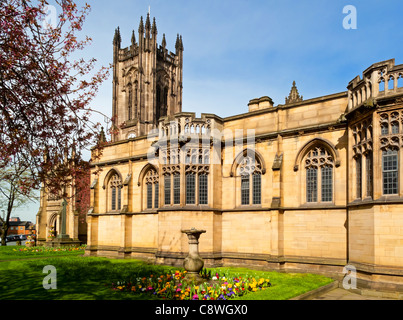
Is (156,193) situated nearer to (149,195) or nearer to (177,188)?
(149,195)

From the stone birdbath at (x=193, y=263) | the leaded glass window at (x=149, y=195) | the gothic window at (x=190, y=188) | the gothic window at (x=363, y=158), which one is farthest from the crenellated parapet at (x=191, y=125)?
the gothic window at (x=363, y=158)

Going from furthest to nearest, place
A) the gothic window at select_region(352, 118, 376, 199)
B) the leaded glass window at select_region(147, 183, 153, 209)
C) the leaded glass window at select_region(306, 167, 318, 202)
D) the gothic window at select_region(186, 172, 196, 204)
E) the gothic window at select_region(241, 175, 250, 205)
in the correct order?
the leaded glass window at select_region(147, 183, 153, 209) → the gothic window at select_region(186, 172, 196, 204) → the gothic window at select_region(241, 175, 250, 205) → the leaded glass window at select_region(306, 167, 318, 202) → the gothic window at select_region(352, 118, 376, 199)

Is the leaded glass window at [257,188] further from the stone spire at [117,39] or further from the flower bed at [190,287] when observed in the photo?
the stone spire at [117,39]

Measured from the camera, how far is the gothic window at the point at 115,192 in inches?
1108

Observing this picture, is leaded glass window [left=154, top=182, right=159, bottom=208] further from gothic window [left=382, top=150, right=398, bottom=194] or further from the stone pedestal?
the stone pedestal

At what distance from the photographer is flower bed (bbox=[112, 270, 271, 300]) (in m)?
12.3

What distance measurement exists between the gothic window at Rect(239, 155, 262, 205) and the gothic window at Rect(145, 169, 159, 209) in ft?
23.1

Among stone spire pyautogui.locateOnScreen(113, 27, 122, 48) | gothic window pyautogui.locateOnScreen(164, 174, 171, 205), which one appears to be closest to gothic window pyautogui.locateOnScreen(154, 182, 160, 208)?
gothic window pyautogui.locateOnScreen(164, 174, 171, 205)

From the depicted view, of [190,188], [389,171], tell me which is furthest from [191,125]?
[389,171]

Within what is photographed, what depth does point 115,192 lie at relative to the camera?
93.5ft

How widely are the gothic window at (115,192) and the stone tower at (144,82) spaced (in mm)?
35605

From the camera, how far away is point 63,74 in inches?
337

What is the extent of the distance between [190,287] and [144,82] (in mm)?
57814

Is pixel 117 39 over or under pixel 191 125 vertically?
over
